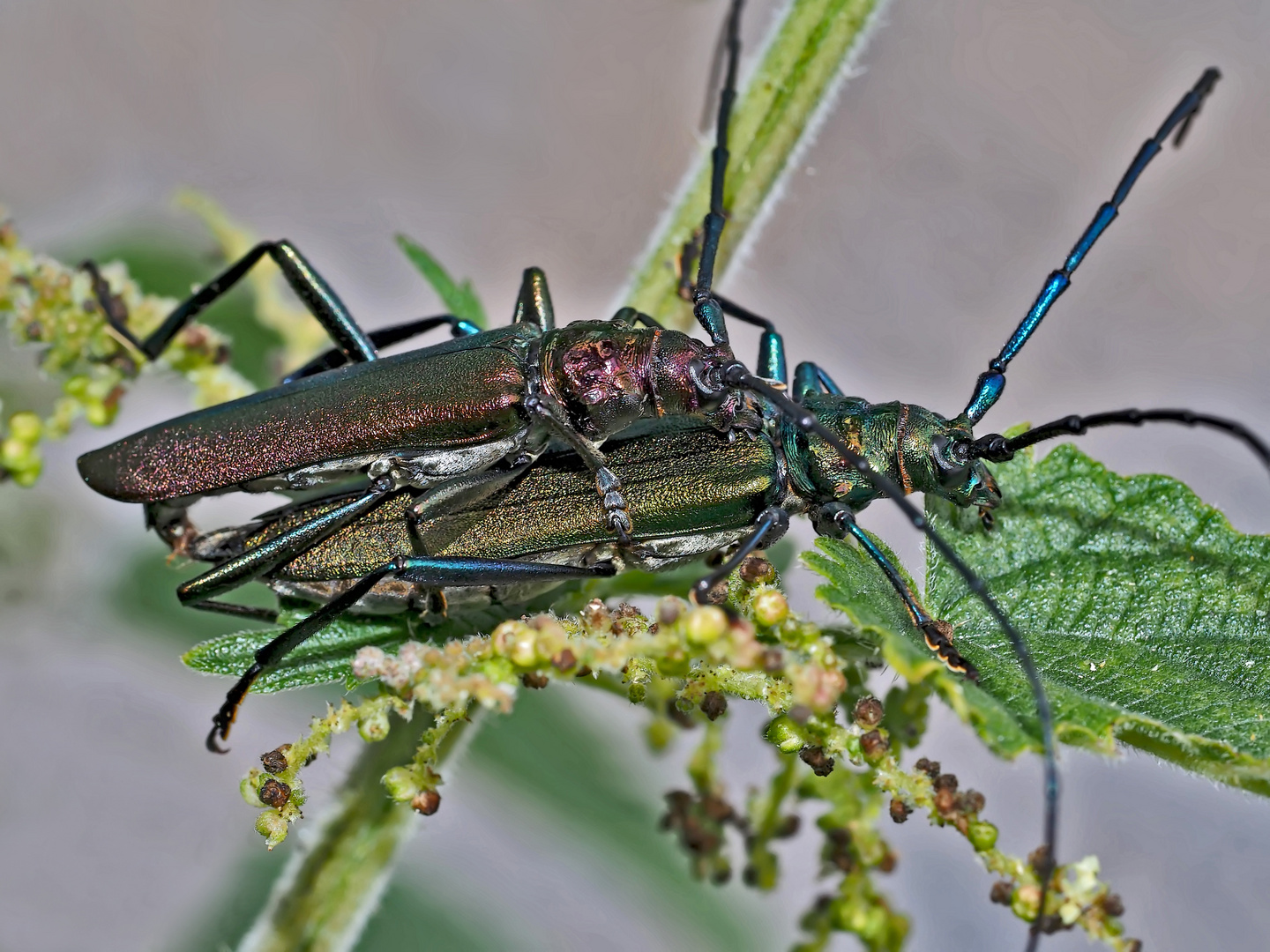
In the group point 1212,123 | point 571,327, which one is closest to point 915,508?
point 571,327

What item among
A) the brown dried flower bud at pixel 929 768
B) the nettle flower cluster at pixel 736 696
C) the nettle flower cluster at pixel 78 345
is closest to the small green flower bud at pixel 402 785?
the nettle flower cluster at pixel 736 696

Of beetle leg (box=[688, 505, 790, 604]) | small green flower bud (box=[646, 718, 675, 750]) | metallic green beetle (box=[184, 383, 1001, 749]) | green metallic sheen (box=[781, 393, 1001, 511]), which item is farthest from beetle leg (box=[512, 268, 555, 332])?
small green flower bud (box=[646, 718, 675, 750])

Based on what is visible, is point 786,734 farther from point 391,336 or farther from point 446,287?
point 391,336

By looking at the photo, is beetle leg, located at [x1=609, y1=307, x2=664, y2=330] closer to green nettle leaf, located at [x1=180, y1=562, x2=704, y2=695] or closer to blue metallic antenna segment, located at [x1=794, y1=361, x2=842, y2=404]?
blue metallic antenna segment, located at [x1=794, y1=361, x2=842, y2=404]

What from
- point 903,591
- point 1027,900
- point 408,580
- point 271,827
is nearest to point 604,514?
point 408,580

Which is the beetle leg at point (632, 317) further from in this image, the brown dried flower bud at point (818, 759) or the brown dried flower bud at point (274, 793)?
the brown dried flower bud at point (274, 793)

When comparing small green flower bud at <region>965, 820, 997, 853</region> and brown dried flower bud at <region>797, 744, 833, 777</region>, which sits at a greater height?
brown dried flower bud at <region>797, 744, 833, 777</region>

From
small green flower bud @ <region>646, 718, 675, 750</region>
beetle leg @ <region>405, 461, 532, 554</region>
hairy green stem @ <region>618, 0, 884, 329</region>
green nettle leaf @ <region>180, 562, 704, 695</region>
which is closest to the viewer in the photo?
green nettle leaf @ <region>180, 562, 704, 695</region>
